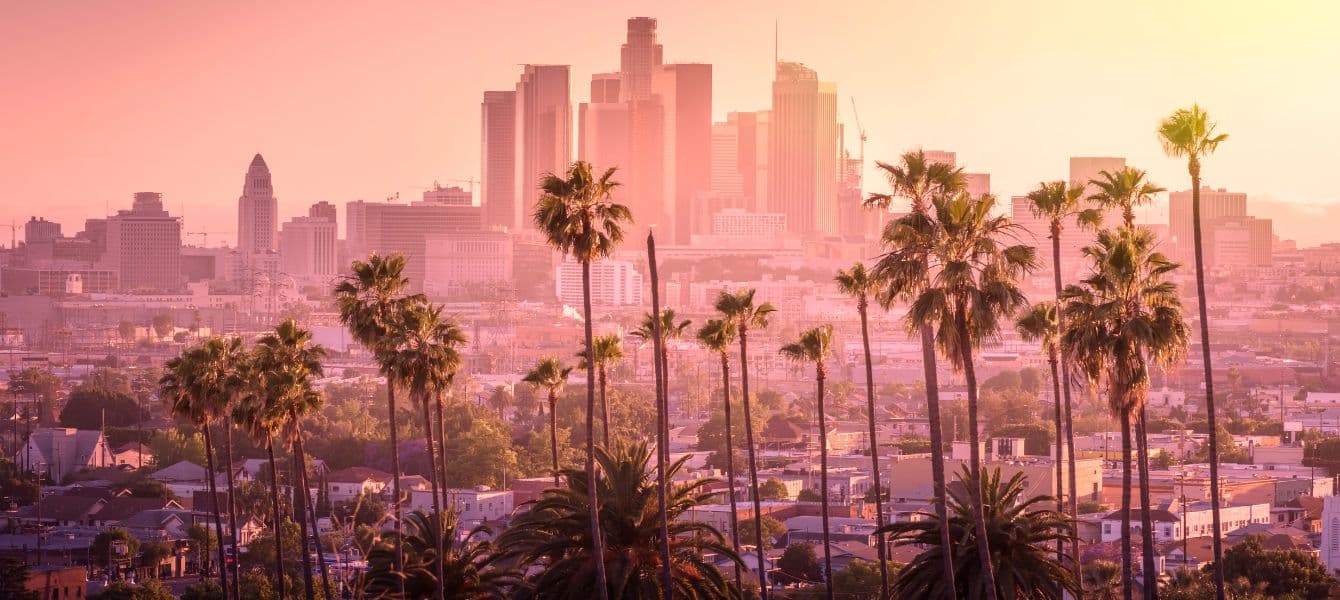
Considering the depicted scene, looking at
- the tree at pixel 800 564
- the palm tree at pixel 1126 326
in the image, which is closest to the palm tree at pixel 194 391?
the tree at pixel 800 564

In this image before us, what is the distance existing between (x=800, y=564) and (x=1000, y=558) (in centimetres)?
4129

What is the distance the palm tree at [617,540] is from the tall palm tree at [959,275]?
625 cm

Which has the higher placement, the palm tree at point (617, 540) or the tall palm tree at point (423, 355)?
the tall palm tree at point (423, 355)

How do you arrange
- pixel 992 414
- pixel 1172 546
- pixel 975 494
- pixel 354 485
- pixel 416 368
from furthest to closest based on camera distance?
pixel 992 414 < pixel 354 485 < pixel 1172 546 < pixel 416 368 < pixel 975 494

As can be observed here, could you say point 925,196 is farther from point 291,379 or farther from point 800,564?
point 800,564

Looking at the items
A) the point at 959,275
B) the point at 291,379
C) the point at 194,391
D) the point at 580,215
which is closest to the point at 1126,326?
the point at 959,275

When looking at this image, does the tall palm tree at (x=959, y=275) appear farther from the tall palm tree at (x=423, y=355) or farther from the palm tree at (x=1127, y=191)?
the tall palm tree at (x=423, y=355)

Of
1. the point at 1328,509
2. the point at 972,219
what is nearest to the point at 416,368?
the point at 972,219

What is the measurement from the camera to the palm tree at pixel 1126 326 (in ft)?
122

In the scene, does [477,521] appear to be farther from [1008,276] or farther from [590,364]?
[1008,276]

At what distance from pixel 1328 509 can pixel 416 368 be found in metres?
37.2

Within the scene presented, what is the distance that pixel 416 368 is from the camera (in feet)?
161

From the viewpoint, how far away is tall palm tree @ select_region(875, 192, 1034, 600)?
120 ft

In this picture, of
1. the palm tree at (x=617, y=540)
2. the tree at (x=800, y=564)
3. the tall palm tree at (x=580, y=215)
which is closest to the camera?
the palm tree at (x=617, y=540)
